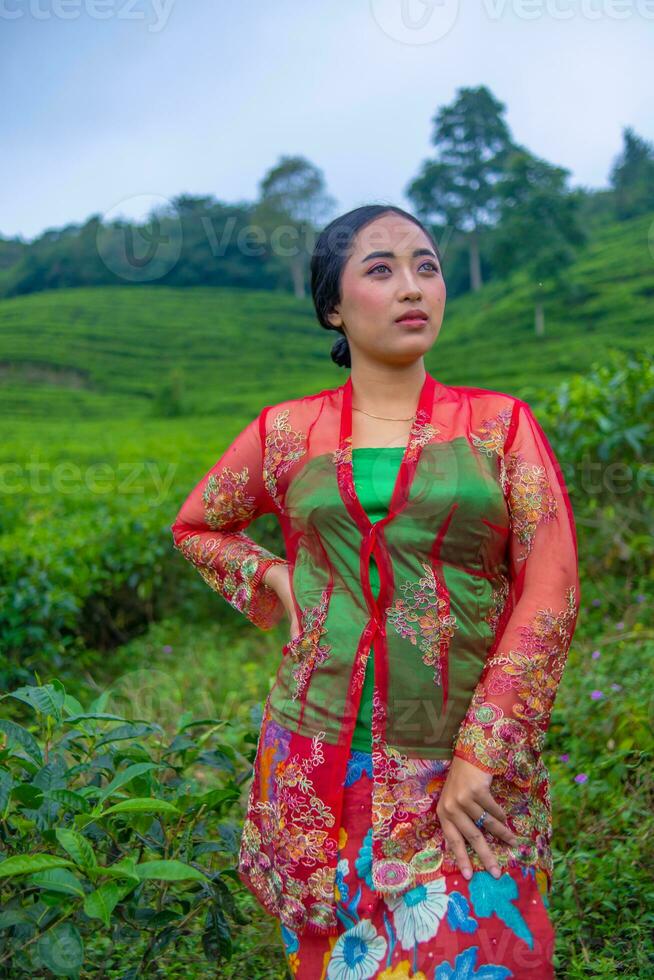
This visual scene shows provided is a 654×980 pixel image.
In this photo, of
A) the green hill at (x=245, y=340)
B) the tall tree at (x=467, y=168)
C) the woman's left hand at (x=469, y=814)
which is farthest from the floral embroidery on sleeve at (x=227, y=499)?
the tall tree at (x=467, y=168)

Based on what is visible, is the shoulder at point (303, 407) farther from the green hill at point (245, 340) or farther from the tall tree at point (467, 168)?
the tall tree at point (467, 168)

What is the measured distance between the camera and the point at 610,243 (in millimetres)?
22844

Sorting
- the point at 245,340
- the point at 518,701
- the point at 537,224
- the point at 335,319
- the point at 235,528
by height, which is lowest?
the point at 245,340

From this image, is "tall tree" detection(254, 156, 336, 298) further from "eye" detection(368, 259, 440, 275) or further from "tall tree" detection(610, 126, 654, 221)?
"eye" detection(368, 259, 440, 275)

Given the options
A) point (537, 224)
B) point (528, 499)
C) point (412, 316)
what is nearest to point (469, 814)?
point (528, 499)

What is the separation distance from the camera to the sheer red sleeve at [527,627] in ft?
4.18

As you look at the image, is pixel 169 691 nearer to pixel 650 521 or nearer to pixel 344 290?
pixel 650 521

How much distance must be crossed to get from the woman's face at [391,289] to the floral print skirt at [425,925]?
23.3 inches

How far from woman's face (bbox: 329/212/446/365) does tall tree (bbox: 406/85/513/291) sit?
22.5 metres

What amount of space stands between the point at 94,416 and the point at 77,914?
18285mm

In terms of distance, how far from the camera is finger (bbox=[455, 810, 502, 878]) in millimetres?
1243

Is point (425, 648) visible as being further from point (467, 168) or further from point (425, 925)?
point (467, 168)

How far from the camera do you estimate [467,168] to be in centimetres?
2375

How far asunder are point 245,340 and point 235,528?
26.0m
